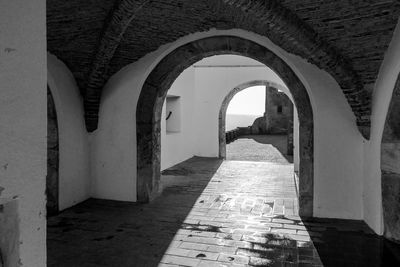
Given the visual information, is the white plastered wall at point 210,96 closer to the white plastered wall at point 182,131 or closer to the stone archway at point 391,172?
the white plastered wall at point 182,131

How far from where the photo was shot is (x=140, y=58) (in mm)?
4848

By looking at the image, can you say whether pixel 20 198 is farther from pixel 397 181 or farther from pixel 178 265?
pixel 397 181

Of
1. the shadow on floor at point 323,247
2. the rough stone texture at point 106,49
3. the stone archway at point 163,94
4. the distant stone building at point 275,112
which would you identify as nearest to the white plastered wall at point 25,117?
the shadow on floor at point 323,247

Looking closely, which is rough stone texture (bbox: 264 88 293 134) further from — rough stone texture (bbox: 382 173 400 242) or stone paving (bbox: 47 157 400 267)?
→ rough stone texture (bbox: 382 173 400 242)

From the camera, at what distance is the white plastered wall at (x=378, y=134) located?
10.4 ft

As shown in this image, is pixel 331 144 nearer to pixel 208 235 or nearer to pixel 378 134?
pixel 378 134

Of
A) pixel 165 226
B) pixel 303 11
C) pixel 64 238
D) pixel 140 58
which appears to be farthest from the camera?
pixel 140 58

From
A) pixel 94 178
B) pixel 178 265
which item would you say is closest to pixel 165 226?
pixel 178 265

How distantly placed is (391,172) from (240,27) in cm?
256

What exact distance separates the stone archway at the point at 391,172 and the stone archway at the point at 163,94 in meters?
0.92

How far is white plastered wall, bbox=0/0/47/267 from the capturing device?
1.12 meters

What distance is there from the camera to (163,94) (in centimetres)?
523

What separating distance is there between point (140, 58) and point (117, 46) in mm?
Result: 527

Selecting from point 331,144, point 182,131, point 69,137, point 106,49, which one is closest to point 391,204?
point 331,144
